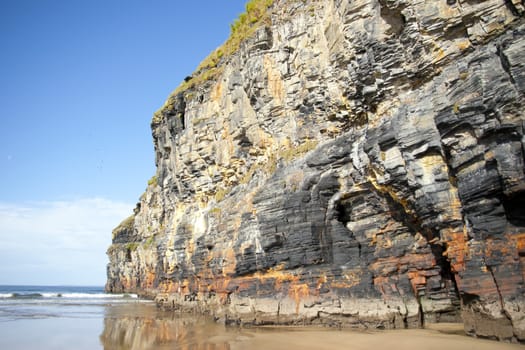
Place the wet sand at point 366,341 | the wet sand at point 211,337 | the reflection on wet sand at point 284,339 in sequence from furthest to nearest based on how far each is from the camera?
the wet sand at point 211,337 → the reflection on wet sand at point 284,339 → the wet sand at point 366,341

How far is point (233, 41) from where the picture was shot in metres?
30.1

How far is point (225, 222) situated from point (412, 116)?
1274cm

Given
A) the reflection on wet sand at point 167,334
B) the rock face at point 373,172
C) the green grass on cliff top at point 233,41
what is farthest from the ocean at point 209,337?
the green grass on cliff top at point 233,41

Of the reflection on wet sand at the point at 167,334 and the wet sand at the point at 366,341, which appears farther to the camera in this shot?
the reflection on wet sand at the point at 167,334

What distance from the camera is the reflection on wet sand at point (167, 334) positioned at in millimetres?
15406

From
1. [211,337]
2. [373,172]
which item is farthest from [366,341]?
[211,337]

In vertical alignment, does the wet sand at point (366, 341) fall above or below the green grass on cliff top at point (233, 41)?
below

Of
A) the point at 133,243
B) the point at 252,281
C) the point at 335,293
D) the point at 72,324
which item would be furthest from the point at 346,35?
the point at 133,243

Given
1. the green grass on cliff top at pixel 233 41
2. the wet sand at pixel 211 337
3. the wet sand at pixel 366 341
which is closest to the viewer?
the wet sand at pixel 366 341

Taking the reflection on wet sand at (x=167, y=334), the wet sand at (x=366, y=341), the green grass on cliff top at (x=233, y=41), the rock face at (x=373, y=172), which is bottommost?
the reflection on wet sand at (x=167, y=334)

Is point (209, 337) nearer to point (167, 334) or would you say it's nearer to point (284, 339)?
point (167, 334)

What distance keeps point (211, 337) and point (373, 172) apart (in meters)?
9.54

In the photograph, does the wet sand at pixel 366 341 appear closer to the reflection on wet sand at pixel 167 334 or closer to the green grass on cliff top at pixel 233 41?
the reflection on wet sand at pixel 167 334

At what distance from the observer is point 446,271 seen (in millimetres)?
15414
